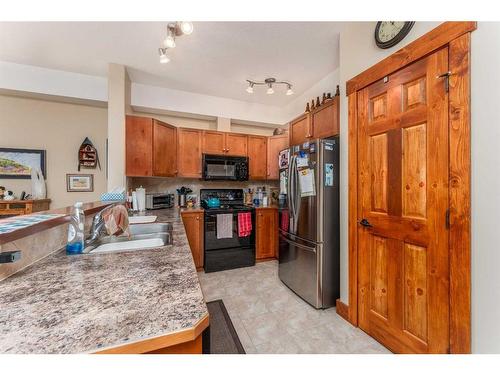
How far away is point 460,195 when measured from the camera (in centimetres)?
115

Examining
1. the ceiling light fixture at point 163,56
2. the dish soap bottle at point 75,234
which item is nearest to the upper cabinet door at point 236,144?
the ceiling light fixture at point 163,56

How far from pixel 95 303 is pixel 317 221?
5.97 ft

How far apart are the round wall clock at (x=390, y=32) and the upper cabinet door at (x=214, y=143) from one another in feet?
7.73

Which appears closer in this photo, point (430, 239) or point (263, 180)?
point (430, 239)

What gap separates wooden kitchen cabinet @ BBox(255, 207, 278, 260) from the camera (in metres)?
3.29

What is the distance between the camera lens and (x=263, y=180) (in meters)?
4.05

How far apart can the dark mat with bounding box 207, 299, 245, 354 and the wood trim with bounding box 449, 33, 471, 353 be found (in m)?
1.34

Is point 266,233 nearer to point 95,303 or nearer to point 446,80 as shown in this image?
point 446,80

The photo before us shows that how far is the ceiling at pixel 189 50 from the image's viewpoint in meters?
1.98

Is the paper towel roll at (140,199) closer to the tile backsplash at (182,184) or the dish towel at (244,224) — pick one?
the tile backsplash at (182,184)

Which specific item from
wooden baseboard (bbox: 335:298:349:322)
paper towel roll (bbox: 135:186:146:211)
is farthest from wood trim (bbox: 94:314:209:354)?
paper towel roll (bbox: 135:186:146:211)
